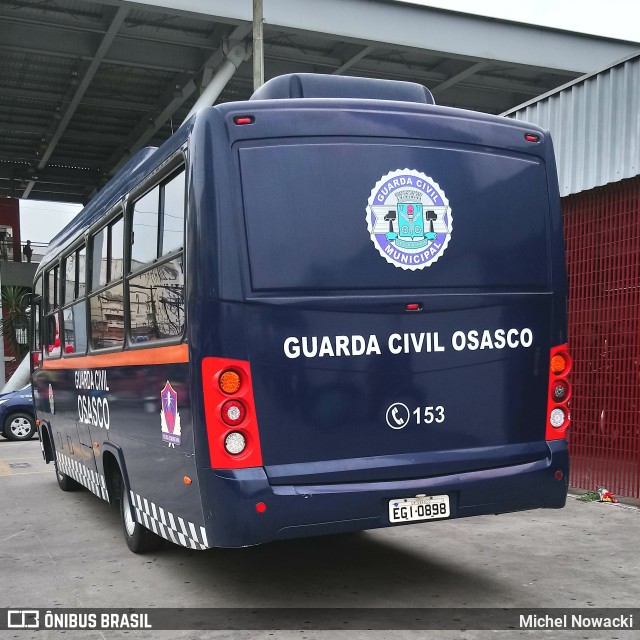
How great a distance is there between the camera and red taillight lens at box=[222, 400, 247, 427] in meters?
4.89

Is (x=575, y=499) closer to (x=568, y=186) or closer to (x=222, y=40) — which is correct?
(x=568, y=186)

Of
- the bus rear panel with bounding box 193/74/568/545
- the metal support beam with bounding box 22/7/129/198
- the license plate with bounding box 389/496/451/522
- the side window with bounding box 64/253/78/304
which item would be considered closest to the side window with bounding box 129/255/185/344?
the bus rear panel with bounding box 193/74/568/545

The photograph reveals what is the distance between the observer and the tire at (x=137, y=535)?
700cm

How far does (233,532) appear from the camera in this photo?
4.85 meters

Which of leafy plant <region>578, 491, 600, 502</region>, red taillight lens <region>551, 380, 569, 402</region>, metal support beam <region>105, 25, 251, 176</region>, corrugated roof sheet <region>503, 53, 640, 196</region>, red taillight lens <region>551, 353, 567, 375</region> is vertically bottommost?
leafy plant <region>578, 491, 600, 502</region>

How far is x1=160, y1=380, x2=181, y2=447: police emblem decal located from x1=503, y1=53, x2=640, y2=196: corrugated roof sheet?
5.53 metres

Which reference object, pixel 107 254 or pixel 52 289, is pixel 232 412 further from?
pixel 52 289

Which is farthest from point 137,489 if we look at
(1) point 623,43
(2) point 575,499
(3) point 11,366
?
(3) point 11,366

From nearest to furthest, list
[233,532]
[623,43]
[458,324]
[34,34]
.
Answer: [233,532]
[458,324]
[34,34]
[623,43]

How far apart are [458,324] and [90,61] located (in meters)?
18.6

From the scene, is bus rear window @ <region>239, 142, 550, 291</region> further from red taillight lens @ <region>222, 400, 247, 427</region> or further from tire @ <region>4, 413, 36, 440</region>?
tire @ <region>4, 413, 36, 440</region>

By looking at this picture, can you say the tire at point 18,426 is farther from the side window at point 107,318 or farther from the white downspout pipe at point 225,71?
the side window at point 107,318

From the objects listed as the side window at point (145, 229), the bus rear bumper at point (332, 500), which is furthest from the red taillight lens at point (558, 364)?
the side window at point (145, 229)

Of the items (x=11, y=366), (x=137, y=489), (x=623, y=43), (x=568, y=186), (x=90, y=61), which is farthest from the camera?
(x=11, y=366)
